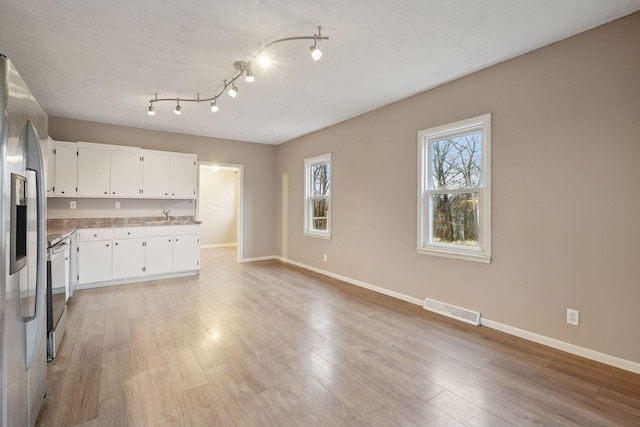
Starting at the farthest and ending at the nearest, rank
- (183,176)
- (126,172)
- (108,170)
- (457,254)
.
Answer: (183,176), (126,172), (108,170), (457,254)

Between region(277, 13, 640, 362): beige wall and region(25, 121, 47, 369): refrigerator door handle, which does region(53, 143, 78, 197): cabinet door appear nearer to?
region(25, 121, 47, 369): refrigerator door handle

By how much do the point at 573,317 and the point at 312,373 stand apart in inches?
88.5

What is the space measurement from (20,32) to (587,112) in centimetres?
472

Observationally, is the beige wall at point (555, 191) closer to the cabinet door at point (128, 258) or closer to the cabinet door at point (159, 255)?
the cabinet door at point (159, 255)

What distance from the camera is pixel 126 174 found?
16.5 ft

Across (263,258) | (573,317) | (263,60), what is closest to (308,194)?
(263,258)

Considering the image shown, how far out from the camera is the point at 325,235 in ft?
17.9

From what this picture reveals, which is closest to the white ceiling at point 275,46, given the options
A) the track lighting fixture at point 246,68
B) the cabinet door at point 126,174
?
the track lighting fixture at point 246,68

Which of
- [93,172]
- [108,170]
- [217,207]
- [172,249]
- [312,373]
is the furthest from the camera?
[217,207]

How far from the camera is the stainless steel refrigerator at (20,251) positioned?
4.01ft

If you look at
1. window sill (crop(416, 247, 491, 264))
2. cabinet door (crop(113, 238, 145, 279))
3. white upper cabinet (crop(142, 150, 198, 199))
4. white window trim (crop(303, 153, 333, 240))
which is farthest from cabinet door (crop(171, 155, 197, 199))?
window sill (crop(416, 247, 491, 264))

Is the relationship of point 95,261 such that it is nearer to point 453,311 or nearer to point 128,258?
point 128,258

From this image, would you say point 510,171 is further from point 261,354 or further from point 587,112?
point 261,354

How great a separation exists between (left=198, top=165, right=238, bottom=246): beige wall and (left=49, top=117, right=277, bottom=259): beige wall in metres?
2.37
